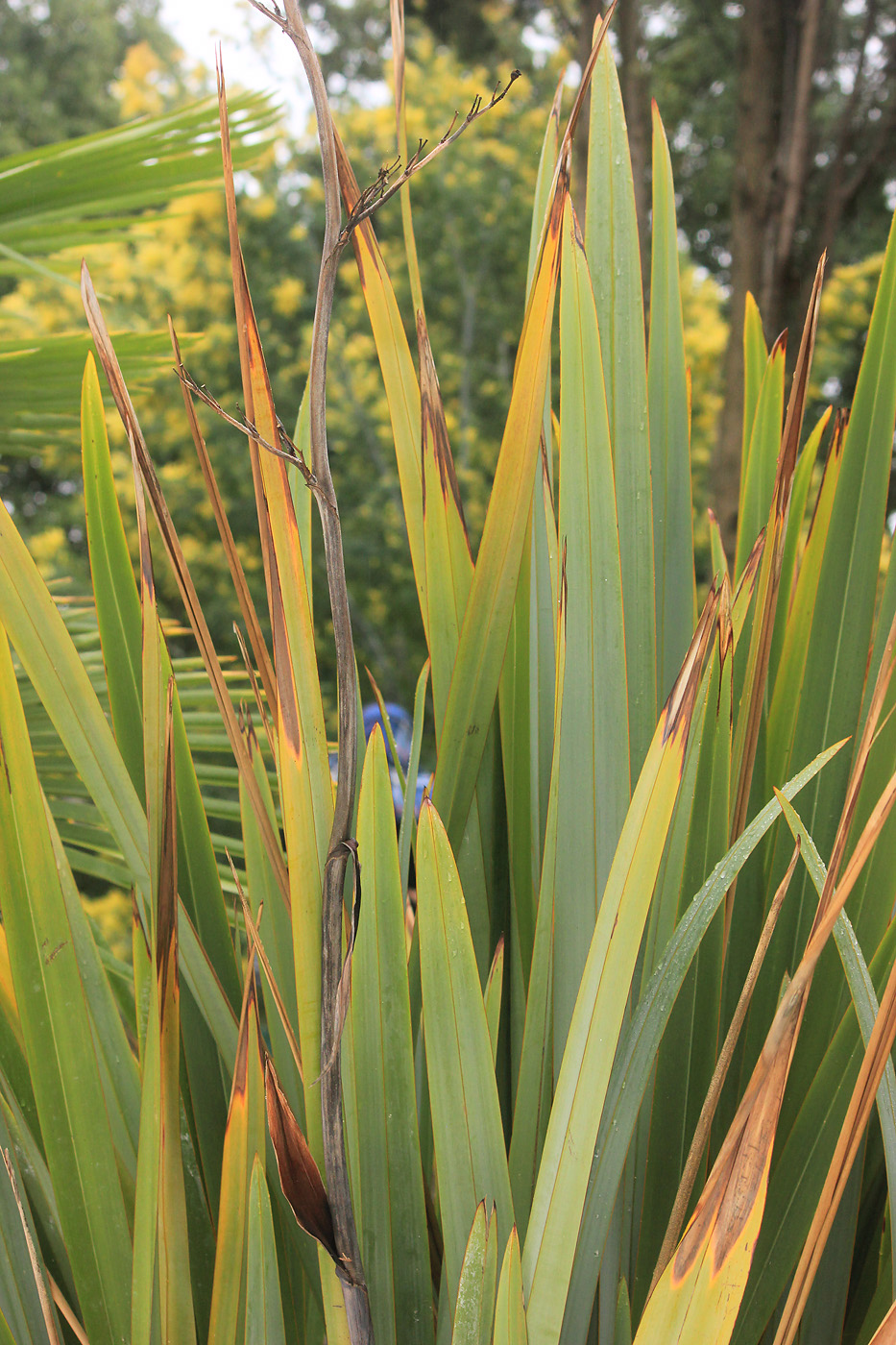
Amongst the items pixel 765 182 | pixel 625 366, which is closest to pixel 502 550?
pixel 625 366

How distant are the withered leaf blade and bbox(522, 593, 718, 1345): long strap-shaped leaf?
0.06 meters

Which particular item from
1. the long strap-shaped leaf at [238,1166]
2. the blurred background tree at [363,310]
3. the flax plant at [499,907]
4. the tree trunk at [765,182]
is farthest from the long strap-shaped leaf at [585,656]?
the blurred background tree at [363,310]

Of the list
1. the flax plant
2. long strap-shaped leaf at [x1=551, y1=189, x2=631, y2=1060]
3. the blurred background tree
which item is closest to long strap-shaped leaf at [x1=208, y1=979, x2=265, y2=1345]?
the flax plant

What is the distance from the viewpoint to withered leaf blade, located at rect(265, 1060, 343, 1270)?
0.82 ft

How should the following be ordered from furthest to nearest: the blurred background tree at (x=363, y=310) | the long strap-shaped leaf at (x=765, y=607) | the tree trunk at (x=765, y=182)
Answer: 1. the blurred background tree at (x=363, y=310)
2. the tree trunk at (x=765, y=182)
3. the long strap-shaped leaf at (x=765, y=607)

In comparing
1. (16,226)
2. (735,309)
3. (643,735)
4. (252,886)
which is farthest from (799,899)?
(735,309)

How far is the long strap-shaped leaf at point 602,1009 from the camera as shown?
0.83 feet

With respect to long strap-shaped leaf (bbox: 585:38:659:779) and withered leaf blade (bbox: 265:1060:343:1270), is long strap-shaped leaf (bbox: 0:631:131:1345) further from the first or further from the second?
long strap-shaped leaf (bbox: 585:38:659:779)

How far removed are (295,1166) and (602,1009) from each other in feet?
0.30

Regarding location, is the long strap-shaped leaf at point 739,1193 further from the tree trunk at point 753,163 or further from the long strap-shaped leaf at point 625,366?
the tree trunk at point 753,163

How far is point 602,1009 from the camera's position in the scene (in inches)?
10.1

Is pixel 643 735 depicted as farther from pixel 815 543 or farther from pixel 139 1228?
pixel 139 1228

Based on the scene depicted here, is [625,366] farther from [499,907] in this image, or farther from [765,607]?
[499,907]

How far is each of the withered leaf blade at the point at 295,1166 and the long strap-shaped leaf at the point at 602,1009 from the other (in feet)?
0.20
